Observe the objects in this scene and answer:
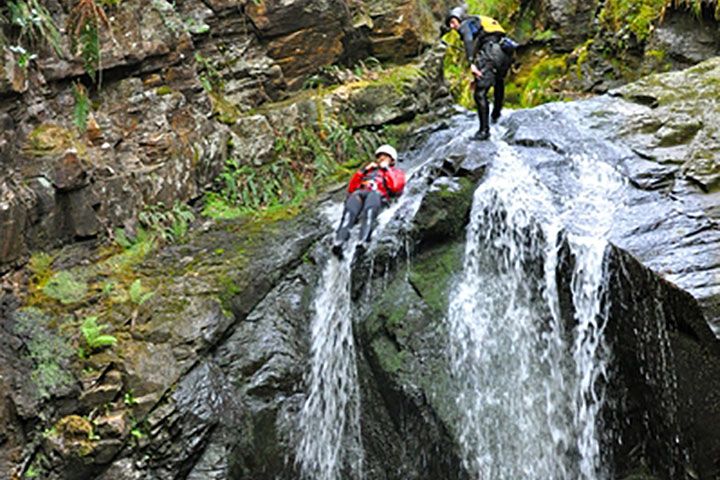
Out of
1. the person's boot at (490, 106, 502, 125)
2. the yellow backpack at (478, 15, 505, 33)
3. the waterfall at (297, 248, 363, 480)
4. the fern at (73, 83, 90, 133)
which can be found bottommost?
the waterfall at (297, 248, 363, 480)

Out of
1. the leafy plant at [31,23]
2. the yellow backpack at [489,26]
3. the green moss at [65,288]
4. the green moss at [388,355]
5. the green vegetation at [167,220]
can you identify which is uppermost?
the leafy plant at [31,23]

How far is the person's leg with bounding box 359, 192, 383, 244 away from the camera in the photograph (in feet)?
26.4

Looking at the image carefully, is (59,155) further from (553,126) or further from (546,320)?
(553,126)

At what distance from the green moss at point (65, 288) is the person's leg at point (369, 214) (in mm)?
3535

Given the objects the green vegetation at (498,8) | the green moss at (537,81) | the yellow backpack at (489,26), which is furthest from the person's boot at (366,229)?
the green vegetation at (498,8)

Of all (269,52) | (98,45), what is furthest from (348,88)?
(98,45)

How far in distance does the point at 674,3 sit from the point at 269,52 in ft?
26.9

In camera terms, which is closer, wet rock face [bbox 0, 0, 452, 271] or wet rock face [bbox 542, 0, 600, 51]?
wet rock face [bbox 0, 0, 452, 271]

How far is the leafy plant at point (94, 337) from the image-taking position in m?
6.63

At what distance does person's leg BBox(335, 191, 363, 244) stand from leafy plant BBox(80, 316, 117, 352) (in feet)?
10.1

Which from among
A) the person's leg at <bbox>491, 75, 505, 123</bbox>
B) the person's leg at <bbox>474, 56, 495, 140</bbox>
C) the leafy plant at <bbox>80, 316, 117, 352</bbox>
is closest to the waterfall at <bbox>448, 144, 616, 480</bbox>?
the person's leg at <bbox>474, 56, 495, 140</bbox>

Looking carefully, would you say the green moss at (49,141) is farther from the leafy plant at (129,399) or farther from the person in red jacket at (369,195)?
the person in red jacket at (369,195)

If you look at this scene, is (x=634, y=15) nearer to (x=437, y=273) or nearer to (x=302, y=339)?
(x=437, y=273)

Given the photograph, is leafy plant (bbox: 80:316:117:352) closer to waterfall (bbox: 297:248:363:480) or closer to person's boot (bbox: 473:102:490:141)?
Result: waterfall (bbox: 297:248:363:480)
